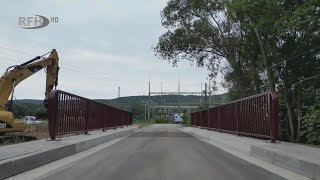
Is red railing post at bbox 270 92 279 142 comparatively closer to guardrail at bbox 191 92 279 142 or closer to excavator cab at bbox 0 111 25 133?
guardrail at bbox 191 92 279 142

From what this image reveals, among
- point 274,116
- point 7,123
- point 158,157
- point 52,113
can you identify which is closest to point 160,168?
point 158,157

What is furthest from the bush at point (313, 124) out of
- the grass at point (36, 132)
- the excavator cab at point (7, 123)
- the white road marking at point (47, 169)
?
the white road marking at point (47, 169)

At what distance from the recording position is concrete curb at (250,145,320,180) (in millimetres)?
9422

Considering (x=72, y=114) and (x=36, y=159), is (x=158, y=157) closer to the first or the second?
(x=36, y=159)

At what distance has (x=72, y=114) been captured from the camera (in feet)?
58.6

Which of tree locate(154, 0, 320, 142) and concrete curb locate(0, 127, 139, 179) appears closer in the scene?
concrete curb locate(0, 127, 139, 179)

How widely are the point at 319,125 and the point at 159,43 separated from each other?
22.6 meters

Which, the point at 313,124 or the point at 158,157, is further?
the point at 313,124

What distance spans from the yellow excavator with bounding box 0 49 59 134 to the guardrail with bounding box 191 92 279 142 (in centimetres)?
839

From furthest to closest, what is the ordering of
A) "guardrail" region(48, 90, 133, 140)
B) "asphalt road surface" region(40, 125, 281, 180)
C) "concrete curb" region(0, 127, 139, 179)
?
"guardrail" region(48, 90, 133, 140)
"asphalt road surface" region(40, 125, 281, 180)
"concrete curb" region(0, 127, 139, 179)

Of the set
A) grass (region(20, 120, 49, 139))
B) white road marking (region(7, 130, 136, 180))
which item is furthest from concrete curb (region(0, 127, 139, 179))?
grass (region(20, 120, 49, 139))

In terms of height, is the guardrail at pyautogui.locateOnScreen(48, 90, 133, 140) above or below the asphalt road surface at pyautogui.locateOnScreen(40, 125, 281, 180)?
above

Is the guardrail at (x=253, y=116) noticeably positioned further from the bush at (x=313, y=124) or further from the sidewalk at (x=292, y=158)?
the bush at (x=313, y=124)

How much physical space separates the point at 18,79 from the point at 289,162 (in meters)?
16.2
